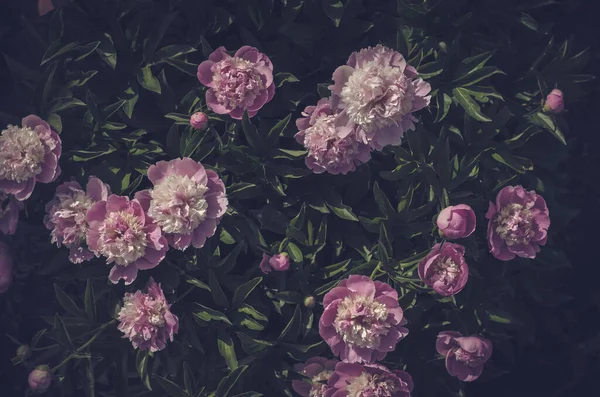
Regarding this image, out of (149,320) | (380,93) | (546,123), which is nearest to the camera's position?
(380,93)

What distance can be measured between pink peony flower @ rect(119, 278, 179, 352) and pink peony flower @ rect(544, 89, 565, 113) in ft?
5.49

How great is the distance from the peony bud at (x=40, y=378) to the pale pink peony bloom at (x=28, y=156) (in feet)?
2.16

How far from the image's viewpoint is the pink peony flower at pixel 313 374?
9.01ft

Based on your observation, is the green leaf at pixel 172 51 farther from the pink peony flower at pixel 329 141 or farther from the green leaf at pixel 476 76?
the green leaf at pixel 476 76

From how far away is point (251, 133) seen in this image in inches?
103

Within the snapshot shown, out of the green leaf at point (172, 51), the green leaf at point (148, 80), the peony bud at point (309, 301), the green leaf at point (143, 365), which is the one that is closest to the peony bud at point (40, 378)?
the green leaf at point (143, 365)

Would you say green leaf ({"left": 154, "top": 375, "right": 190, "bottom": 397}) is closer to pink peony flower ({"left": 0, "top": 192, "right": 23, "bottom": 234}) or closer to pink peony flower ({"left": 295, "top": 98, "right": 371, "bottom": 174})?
pink peony flower ({"left": 0, "top": 192, "right": 23, "bottom": 234})

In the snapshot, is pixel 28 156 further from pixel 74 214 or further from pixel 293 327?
pixel 293 327

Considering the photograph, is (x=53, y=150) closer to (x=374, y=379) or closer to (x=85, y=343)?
(x=85, y=343)

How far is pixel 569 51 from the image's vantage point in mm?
3291

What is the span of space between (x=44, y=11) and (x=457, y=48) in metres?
1.70

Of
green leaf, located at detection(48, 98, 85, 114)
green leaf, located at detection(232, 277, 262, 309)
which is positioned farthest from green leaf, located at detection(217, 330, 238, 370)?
green leaf, located at detection(48, 98, 85, 114)

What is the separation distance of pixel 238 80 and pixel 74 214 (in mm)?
776

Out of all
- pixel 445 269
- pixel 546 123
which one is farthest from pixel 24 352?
pixel 546 123
